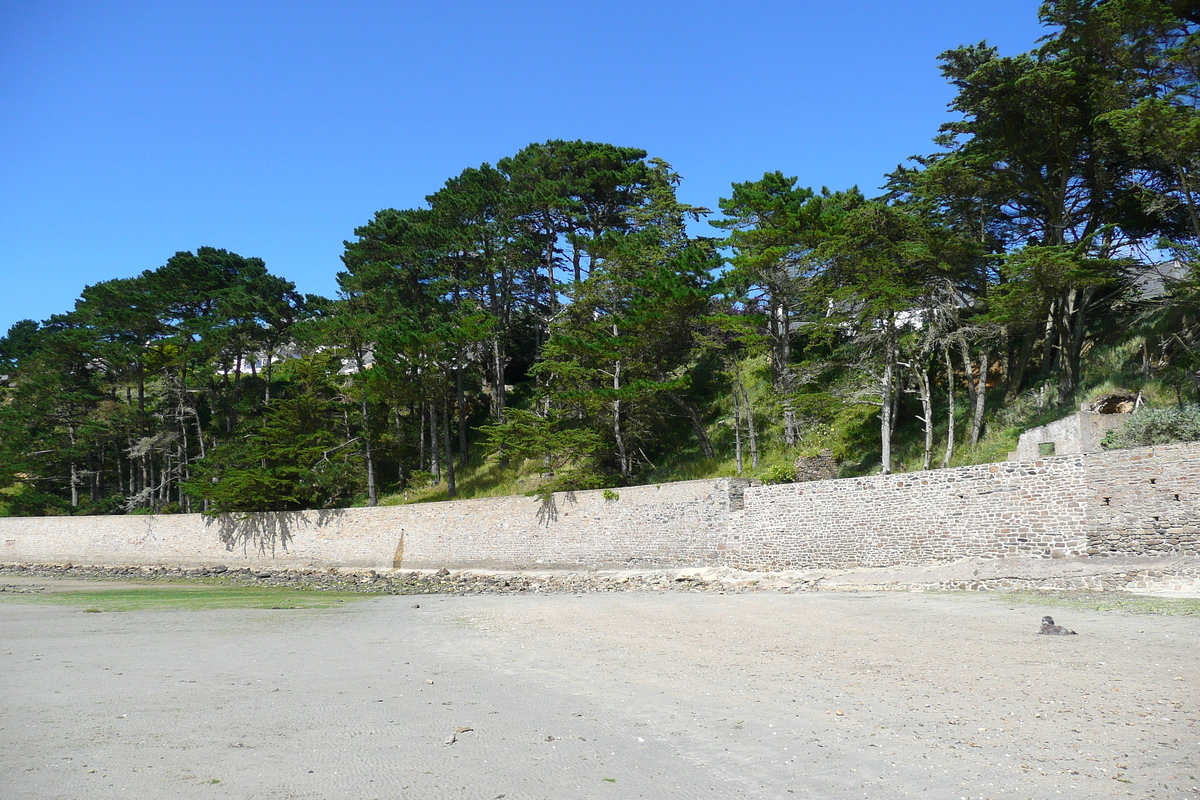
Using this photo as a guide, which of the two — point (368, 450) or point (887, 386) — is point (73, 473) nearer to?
point (368, 450)

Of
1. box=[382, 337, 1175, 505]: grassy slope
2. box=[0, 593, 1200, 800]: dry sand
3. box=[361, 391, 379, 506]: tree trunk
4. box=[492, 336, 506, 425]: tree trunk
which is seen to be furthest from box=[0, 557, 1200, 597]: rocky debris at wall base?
box=[492, 336, 506, 425]: tree trunk

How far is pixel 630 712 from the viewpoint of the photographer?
5.36 meters

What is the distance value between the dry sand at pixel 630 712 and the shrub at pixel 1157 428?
199 inches

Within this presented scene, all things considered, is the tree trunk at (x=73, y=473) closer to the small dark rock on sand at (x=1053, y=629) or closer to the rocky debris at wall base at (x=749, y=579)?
the rocky debris at wall base at (x=749, y=579)

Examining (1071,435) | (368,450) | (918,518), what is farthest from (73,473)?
(1071,435)

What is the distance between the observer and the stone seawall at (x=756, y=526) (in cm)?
1084

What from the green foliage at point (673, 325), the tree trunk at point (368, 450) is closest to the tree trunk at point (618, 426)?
the green foliage at point (673, 325)

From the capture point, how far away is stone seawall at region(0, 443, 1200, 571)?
10.8 metres

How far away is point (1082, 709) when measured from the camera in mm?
4961

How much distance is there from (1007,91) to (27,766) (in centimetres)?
1869

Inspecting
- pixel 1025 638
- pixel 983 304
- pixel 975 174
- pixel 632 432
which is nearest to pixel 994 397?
pixel 983 304

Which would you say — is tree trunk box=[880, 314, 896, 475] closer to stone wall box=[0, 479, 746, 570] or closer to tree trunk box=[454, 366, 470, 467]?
stone wall box=[0, 479, 746, 570]

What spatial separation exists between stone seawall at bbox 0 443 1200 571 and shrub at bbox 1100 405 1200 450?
1402mm

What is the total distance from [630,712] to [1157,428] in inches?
448
